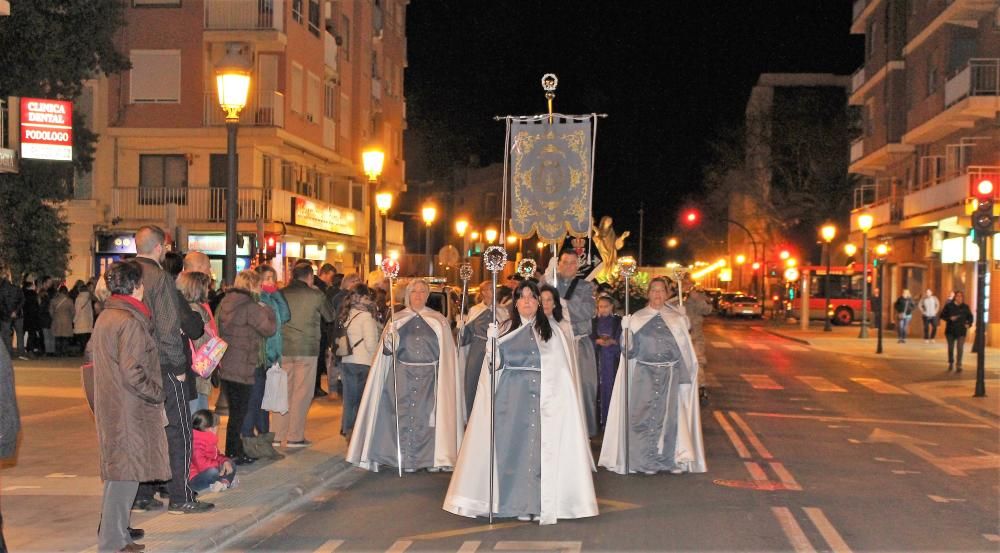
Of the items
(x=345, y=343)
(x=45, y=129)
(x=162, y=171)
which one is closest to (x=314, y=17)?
(x=162, y=171)

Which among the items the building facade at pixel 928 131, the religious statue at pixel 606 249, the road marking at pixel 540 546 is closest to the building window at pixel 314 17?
the religious statue at pixel 606 249

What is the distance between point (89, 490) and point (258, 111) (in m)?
27.0

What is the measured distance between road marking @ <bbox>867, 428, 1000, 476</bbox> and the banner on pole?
4775 millimetres

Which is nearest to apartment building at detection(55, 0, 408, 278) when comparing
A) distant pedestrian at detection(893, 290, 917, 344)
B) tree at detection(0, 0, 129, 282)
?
tree at detection(0, 0, 129, 282)

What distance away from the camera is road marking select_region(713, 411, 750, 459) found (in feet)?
44.2

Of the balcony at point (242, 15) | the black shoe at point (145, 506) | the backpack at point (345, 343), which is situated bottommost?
the black shoe at point (145, 506)

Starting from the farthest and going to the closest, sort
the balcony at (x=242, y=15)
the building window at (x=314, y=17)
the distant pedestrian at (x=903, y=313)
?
the distant pedestrian at (x=903, y=313)
the building window at (x=314, y=17)
the balcony at (x=242, y=15)

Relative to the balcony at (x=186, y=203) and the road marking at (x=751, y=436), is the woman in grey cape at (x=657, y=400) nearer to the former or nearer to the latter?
the road marking at (x=751, y=436)

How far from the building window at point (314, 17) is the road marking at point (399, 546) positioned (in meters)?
32.7

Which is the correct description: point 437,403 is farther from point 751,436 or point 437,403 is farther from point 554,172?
point 751,436

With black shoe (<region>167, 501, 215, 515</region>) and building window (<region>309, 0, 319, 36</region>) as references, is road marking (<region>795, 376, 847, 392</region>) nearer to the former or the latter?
black shoe (<region>167, 501, 215, 515</region>)

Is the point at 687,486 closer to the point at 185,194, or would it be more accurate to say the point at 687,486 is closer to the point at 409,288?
the point at 409,288

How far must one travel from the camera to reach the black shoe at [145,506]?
9.51 m

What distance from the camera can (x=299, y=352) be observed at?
13.1m
